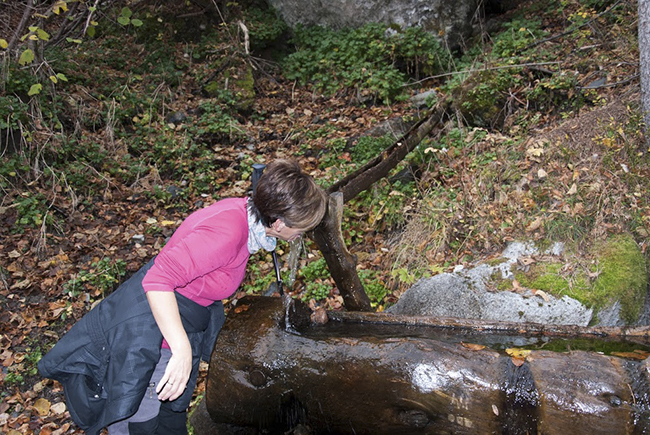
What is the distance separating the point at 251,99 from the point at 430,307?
5534mm

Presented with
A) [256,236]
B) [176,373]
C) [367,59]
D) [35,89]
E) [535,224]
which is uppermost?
[35,89]

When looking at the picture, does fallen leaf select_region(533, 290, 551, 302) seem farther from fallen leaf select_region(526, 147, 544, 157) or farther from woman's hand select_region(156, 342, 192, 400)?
woman's hand select_region(156, 342, 192, 400)

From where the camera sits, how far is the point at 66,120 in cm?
706

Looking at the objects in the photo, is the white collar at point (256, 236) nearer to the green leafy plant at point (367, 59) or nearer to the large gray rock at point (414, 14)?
the green leafy plant at point (367, 59)

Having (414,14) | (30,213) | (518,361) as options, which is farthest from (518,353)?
(414,14)

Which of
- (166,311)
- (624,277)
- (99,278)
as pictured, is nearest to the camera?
(166,311)

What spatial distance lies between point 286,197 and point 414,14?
691 centimetres

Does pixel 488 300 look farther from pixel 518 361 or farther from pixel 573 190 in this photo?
pixel 518 361

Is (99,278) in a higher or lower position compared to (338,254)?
lower

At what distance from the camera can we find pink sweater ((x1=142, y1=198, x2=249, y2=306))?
205 centimetres

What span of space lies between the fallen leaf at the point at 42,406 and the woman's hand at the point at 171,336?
289 centimetres

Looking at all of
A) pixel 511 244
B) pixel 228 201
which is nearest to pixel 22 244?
pixel 228 201

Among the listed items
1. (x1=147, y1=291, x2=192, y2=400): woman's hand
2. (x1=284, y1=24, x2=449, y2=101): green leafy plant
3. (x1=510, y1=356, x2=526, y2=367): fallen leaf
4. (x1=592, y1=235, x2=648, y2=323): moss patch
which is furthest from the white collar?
(x1=284, y1=24, x2=449, y2=101): green leafy plant

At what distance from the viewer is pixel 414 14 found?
8.01m
